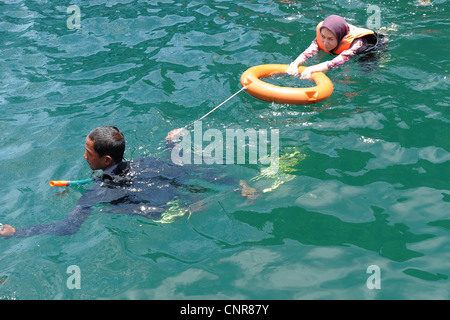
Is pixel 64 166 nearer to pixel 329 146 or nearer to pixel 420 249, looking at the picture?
pixel 329 146

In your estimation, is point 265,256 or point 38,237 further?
point 38,237

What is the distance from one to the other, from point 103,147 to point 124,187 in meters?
0.48

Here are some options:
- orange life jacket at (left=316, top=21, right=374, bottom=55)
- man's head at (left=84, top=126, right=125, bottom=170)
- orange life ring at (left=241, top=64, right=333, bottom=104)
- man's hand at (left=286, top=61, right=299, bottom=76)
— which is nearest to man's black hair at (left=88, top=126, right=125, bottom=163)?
man's head at (left=84, top=126, right=125, bottom=170)

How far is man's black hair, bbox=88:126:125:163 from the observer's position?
14.0 ft

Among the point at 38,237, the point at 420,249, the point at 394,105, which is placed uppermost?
the point at 394,105

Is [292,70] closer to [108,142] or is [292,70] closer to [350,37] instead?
[350,37]

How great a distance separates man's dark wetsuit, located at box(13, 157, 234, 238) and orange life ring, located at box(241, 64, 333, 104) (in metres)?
1.60

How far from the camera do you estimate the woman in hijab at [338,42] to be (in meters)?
6.55

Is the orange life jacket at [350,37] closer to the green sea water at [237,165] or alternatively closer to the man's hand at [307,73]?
the green sea water at [237,165]

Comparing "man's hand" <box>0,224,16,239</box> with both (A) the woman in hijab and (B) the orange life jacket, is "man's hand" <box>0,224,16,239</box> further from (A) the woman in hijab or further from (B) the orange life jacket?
(B) the orange life jacket

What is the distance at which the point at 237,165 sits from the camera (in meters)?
5.11
